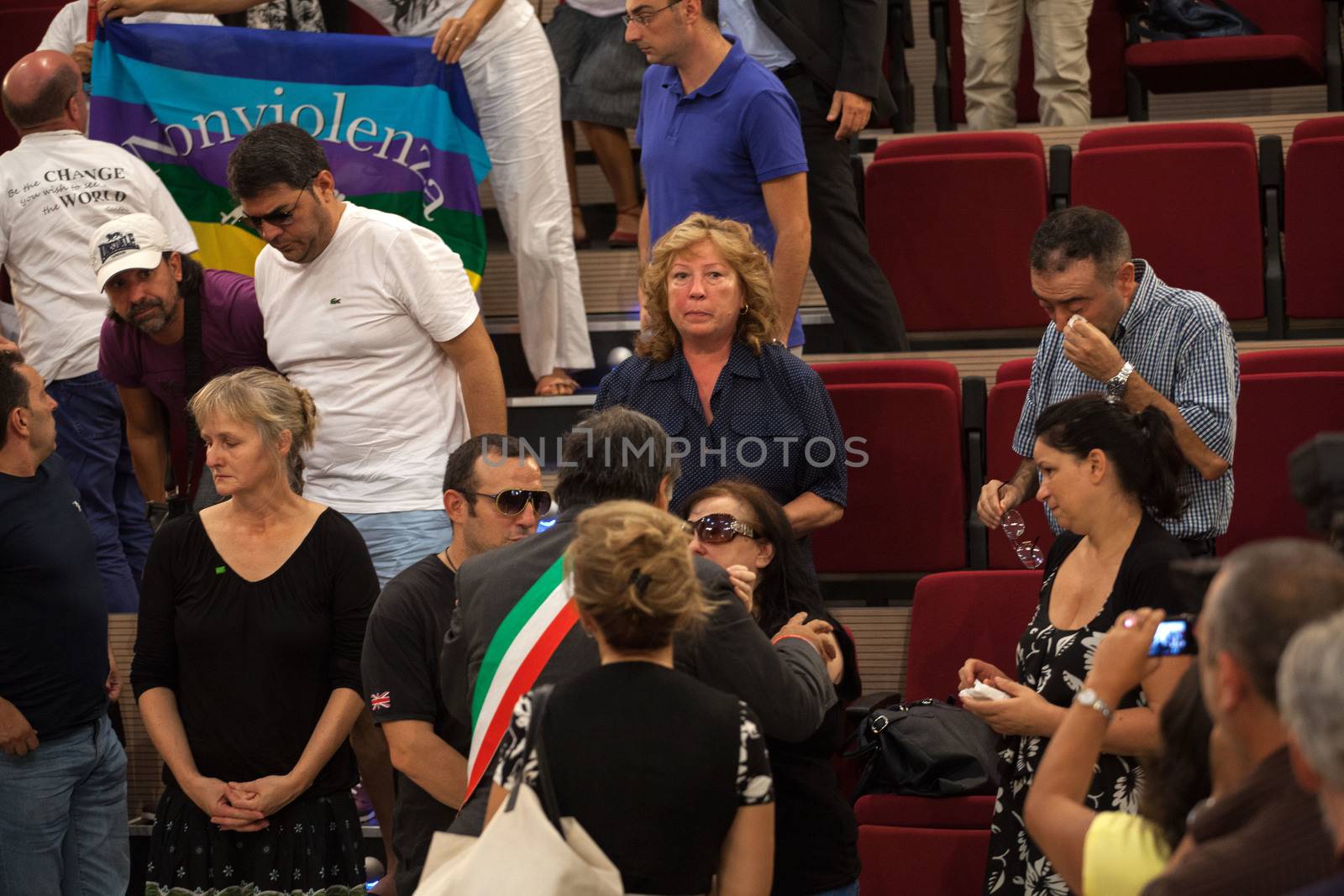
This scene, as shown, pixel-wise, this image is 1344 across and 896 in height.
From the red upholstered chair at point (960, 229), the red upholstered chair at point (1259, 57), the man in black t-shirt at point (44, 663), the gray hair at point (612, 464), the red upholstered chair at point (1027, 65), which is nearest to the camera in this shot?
the gray hair at point (612, 464)

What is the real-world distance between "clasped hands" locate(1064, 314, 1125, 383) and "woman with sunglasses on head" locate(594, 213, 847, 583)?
1.69 feet

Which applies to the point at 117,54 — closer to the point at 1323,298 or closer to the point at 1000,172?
the point at 1000,172

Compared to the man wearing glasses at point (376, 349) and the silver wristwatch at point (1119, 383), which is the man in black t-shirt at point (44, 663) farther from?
the silver wristwatch at point (1119, 383)

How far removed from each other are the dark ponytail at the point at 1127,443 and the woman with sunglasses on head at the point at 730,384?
593 mm

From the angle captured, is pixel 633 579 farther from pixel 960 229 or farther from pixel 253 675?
pixel 960 229

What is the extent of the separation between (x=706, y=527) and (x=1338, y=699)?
140cm

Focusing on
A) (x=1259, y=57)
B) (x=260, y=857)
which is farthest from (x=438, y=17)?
(x=1259, y=57)

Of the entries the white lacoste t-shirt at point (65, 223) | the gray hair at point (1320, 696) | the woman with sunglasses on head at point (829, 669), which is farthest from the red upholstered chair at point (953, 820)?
the white lacoste t-shirt at point (65, 223)

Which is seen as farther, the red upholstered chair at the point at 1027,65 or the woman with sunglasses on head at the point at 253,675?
the red upholstered chair at the point at 1027,65

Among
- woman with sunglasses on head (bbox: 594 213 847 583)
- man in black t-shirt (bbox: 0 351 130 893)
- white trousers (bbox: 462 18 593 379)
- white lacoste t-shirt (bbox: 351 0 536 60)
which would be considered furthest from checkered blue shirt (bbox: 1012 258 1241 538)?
white lacoste t-shirt (bbox: 351 0 536 60)

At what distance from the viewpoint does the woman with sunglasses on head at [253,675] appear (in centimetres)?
286

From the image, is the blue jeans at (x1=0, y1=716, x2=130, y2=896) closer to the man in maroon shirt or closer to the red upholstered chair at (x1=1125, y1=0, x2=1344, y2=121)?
the man in maroon shirt

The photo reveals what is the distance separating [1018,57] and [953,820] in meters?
3.15

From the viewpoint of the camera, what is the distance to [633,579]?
1.88 m
